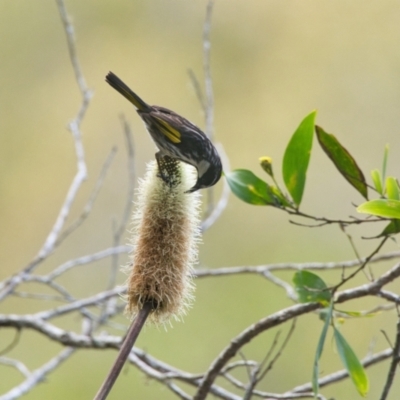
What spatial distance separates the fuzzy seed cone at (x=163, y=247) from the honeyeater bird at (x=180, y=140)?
0.06 ft

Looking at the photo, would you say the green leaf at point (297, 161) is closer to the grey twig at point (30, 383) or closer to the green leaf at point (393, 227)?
the green leaf at point (393, 227)

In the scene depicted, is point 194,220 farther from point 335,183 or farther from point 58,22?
point 58,22

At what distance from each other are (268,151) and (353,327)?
80 cm

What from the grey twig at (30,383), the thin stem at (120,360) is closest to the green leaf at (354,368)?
the thin stem at (120,360)

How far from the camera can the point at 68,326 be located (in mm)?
2559

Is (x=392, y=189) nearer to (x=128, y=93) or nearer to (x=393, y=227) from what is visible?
(x=393, y=227)

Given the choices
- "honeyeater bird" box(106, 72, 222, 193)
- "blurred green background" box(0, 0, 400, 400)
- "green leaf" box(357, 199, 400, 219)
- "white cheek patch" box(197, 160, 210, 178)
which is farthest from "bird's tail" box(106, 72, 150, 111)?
"blurred green background" box(0, 0, 400, 400)

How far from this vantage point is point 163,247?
56cm

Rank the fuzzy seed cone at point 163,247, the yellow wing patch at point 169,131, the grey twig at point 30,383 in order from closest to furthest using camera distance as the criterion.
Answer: the fuzzy seed cone at point 163,247
the yellow wing patch at point 169,131
the grey twig at point 30,383

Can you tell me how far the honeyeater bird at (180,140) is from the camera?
619mm

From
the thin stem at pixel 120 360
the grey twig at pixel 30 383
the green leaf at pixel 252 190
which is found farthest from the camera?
the grey twig at pixel 30 383

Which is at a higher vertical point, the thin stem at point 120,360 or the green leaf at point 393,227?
the green leaf at point 393,227

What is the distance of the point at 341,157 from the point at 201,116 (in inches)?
72.7

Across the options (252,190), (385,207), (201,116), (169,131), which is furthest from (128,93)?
(201,116)
